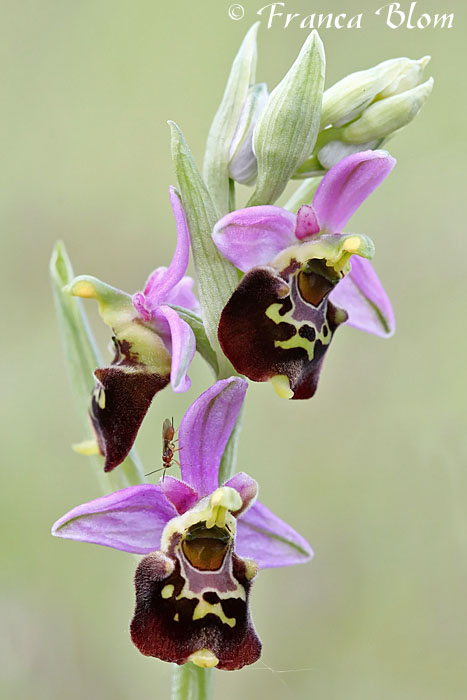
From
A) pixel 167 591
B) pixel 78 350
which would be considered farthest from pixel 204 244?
pixel 167 591

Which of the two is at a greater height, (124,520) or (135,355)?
(135,355)

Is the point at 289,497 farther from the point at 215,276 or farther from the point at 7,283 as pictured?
the point at 215,276

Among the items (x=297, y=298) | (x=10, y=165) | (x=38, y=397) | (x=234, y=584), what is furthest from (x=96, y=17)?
(x=234, y=584)

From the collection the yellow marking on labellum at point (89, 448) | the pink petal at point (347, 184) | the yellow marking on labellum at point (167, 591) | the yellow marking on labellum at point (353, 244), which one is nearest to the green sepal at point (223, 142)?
the pink petal at point (347, 184)

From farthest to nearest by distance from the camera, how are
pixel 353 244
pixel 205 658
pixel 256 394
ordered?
pixel 256 394, pixel 353 244, pixel 205 658

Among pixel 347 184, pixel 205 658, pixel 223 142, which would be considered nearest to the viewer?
pixel 205 658

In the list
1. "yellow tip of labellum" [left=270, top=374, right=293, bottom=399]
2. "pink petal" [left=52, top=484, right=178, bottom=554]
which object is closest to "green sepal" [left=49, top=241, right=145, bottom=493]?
"pink petal" [left=52, top=484, right=178, bottom=554]

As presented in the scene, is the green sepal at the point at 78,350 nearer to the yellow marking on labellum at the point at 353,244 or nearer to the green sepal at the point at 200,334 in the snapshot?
the green sepal at the point at 200,334

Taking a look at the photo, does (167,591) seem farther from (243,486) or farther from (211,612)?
(243,486)
